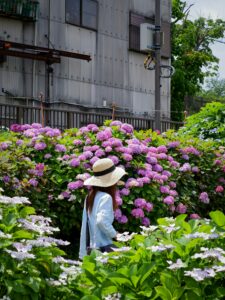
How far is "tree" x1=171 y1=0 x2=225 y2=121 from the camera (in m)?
39.9

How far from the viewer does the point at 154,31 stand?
1928 centimetres

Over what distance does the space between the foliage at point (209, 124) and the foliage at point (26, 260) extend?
9326 mm

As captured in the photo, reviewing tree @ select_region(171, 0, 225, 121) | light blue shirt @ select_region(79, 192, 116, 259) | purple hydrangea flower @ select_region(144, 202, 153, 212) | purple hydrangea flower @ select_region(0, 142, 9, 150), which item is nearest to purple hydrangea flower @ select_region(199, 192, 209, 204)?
purple hydrangea flower @ select_region(144, 202, 153, 212)

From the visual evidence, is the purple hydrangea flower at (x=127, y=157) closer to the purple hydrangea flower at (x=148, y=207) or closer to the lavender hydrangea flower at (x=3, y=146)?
the purple hydrangea flower at (x=148, y=207)

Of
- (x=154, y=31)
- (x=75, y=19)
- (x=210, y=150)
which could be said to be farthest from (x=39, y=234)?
(x=75, y=19)

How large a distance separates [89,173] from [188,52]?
34.5 m

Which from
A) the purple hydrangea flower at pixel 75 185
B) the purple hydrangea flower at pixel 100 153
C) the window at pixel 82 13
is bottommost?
the purple hydrangea flower at pixel 75 185

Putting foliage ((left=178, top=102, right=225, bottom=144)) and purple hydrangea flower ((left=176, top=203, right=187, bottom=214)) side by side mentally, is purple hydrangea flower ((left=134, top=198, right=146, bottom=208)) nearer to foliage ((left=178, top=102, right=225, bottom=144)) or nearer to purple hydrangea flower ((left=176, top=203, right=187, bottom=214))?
purple hydrangea flower ((left=176, top=203, right=187, bottom=214))

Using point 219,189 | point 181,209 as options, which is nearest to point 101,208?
point 181,209

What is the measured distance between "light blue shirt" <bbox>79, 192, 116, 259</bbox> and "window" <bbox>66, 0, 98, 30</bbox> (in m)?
19.8

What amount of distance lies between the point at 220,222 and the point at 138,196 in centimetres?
580

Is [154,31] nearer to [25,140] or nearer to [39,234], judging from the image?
[25,140]

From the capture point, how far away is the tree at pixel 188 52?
39.9 m

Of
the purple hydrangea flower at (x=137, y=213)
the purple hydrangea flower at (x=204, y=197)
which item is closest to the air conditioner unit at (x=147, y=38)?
the purple hydrangea flower at (x=204, y=197)
